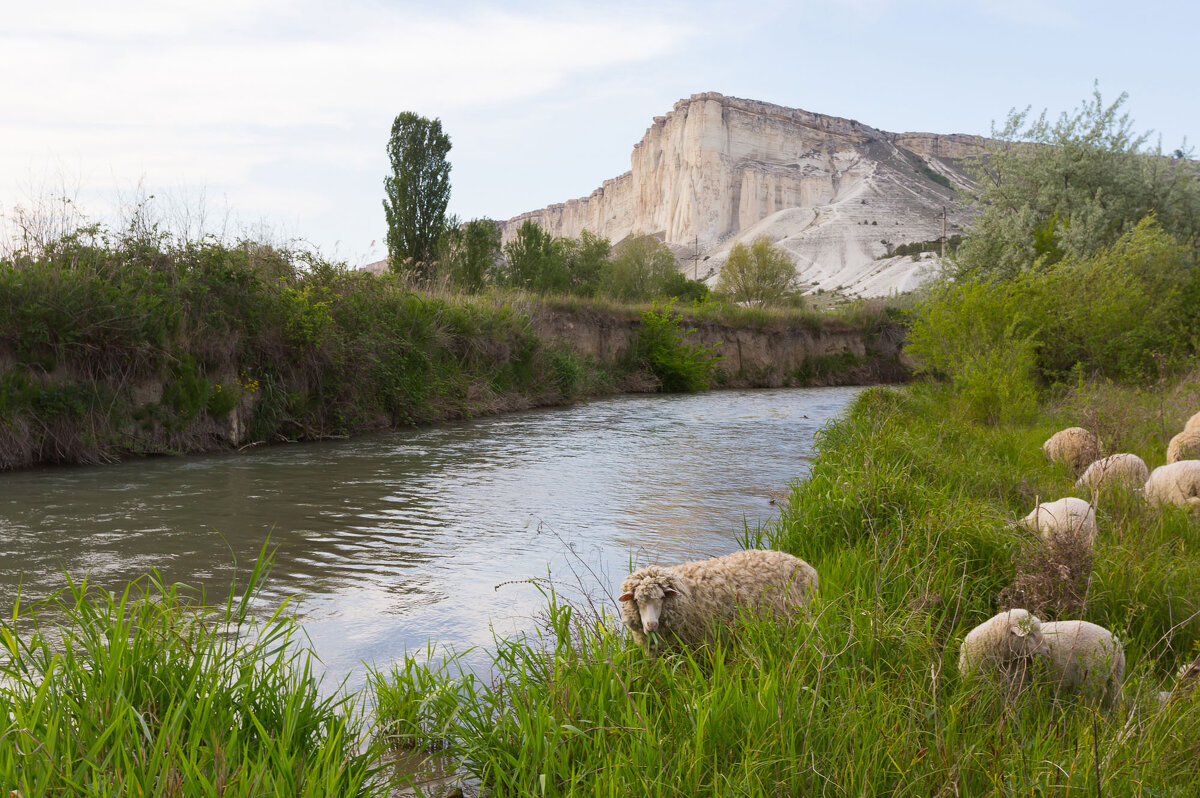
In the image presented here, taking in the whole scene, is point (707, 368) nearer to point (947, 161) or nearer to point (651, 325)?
point (651, 325)

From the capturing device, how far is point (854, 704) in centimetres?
295

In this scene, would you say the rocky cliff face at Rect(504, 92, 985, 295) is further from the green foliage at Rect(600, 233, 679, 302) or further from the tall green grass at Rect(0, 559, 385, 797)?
the tall green grass at Rect(0, 559, 385, 797)

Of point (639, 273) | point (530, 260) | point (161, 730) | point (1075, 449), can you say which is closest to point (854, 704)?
point (161, 730)

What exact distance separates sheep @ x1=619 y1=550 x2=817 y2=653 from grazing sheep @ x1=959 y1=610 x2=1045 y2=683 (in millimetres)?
718

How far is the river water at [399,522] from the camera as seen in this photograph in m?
5.47

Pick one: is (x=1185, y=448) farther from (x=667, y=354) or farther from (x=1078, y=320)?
(x=667, y=354)

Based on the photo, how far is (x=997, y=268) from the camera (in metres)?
23.3

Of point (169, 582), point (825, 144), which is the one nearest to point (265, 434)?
point (169, 582)

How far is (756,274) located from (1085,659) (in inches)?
2477

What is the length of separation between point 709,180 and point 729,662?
119m

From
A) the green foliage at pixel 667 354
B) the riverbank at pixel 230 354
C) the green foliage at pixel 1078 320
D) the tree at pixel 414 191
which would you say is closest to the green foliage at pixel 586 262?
the tree at pixel 414 191

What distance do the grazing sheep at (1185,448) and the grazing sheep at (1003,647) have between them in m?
6.23

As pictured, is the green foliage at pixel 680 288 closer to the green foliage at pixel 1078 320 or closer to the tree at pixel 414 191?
the tree at pixel 414 191

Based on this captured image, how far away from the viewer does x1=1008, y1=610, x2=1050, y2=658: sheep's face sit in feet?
11.3
